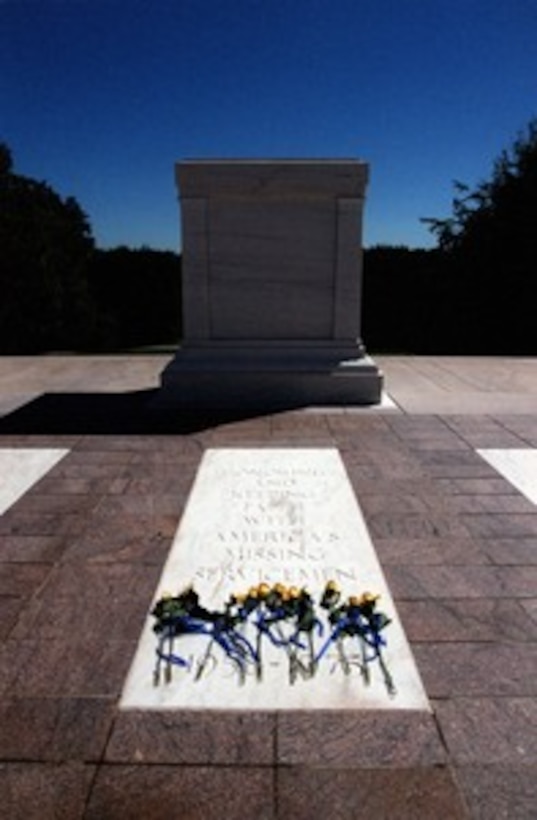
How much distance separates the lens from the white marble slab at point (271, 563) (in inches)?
87.8

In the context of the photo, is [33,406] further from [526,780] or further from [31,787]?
[526,780]

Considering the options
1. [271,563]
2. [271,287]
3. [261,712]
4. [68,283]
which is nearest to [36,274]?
[68,283]

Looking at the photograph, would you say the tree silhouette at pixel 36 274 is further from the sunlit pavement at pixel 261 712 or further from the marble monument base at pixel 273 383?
the sunlit pavement at pixel 261 712

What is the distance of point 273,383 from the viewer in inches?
268

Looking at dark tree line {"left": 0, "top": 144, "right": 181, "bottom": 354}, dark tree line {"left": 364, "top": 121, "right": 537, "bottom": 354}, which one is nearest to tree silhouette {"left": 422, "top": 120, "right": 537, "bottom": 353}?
dark tree line {"left": 364, "top": 121, "right": 537, "bottom": 354}

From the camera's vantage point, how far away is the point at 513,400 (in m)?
7.09

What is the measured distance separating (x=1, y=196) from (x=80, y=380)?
18.8 metres

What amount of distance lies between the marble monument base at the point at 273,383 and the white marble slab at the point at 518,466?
194 cm

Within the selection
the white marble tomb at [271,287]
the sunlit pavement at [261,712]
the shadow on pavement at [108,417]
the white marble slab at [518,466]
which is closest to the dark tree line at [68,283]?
the shadow on pavement at [108,417]

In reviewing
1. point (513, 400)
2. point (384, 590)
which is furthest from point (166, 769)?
point (513, 400)

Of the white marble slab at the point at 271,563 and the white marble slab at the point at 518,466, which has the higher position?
the white marble slab at the point at 518,466

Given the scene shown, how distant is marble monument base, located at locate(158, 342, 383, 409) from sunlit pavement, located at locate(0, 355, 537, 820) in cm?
134

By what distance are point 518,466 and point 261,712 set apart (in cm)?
319

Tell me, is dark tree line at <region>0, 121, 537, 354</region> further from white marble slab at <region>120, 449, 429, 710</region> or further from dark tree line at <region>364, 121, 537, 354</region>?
white marble slab at <region>120, 449, 429, 710</region>
